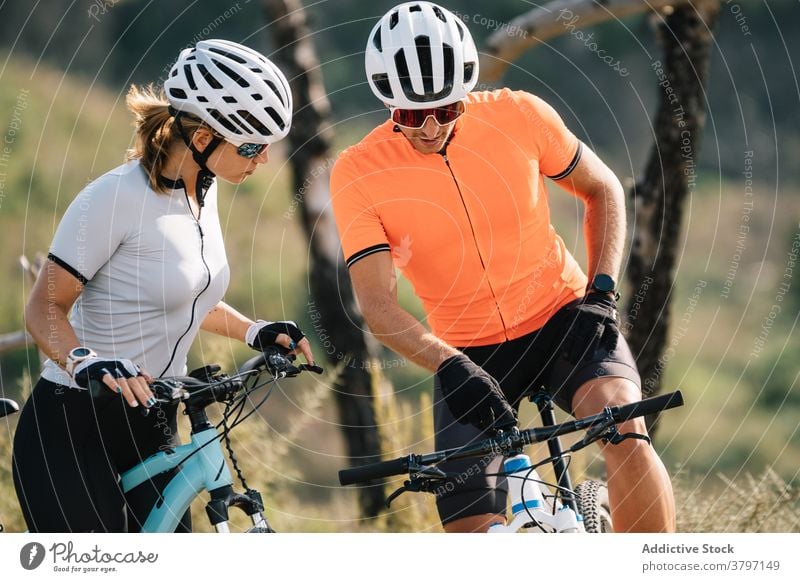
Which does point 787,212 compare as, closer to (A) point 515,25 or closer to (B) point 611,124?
(B) point 611,124

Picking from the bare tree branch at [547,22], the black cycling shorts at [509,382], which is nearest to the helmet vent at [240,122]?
the black cycling shorts at [509,382]

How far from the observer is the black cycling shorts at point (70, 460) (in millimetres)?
4070

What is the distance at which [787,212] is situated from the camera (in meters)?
19.0

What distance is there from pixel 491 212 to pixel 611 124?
20200 millimetres

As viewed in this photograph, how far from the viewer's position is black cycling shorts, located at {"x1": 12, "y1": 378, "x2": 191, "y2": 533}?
13.4 feet

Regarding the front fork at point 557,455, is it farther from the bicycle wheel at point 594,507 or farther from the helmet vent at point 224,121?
the helmet vent at point 224,121

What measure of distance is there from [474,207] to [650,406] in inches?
46.6

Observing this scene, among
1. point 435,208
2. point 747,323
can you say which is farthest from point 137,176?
point 747,323

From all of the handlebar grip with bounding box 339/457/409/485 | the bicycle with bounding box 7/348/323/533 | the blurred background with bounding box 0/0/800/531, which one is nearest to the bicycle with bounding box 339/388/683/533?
the handlebar grip with bounding box 339/457/409/485

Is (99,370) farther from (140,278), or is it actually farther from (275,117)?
(275,117)

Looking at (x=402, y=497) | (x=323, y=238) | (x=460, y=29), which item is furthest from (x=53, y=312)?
(x=323, y=238)

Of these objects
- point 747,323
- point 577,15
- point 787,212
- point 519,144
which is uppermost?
point 577,15

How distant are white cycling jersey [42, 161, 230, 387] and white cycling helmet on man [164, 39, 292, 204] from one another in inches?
8.8
